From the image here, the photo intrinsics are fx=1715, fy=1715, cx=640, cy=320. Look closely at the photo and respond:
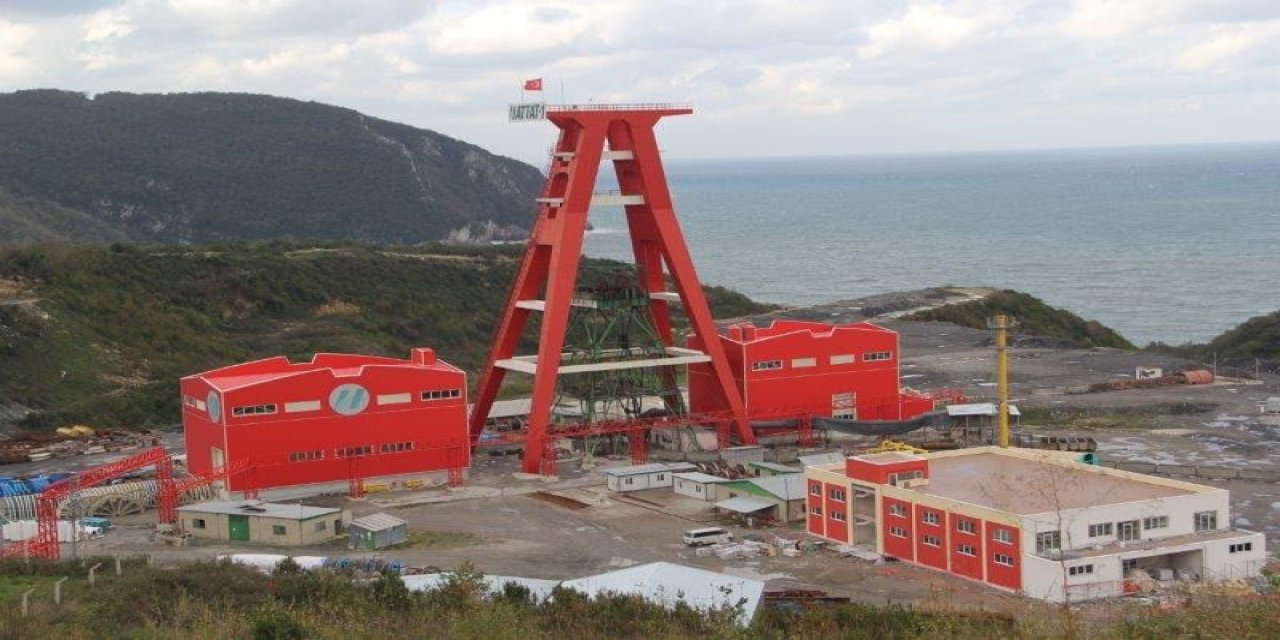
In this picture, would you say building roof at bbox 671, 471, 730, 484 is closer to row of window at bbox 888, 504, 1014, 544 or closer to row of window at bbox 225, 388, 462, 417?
row of window at bbox 225, 388, 462, 417

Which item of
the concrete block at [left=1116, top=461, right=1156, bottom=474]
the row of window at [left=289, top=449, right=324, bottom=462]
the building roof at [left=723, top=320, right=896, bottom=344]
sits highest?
the building roof at [left=723, top=320, right=896, bottom=344]

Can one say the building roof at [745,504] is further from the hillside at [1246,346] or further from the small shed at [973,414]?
the hillside at [1246,346]

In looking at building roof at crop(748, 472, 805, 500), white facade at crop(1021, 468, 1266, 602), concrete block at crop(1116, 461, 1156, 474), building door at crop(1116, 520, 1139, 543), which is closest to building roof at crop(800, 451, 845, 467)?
building roof at crop(748, 472, 805, 500)

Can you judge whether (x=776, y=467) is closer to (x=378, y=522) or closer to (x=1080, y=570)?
(x=378, y=522)

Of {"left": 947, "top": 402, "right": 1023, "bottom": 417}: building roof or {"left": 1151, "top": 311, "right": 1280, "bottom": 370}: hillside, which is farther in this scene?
{"left": 1151, "top": 311, "right": 1280, "bottom": 370}: hillside

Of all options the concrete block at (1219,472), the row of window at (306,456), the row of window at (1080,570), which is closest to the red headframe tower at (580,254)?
the row of window at (306,456)

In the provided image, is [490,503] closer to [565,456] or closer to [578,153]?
[565,456]

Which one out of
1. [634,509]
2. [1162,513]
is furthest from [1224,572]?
[634,509]
